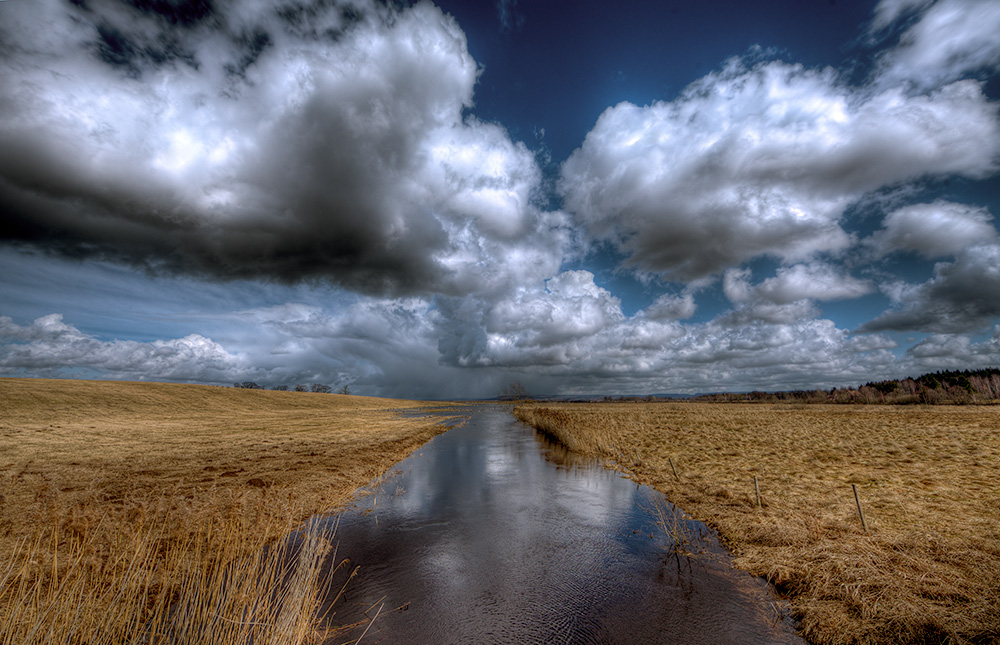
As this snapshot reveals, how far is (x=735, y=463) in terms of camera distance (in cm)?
2228

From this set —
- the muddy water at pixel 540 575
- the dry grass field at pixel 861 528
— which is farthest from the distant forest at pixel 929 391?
the muddy water at pixel 540 575

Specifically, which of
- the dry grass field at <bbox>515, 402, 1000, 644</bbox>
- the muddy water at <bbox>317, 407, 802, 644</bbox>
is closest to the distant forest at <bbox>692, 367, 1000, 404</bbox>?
the dry grass field at <bbox>515, 402, 1000, 644</bbox>

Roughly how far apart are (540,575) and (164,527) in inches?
325

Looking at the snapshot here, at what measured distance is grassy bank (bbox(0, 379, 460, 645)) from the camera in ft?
18.6

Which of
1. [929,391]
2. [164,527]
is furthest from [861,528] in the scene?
[929,391]

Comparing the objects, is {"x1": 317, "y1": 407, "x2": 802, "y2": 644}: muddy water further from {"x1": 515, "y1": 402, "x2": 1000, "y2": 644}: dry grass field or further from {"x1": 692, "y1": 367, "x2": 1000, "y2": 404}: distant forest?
{"x1": 692, "y1": 367, "x2": 1000, "y2": 404}: distant forest

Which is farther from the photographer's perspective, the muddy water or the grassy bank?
the muddy water

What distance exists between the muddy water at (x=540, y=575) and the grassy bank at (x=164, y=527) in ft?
5.66

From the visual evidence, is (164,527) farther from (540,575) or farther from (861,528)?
(861,528)

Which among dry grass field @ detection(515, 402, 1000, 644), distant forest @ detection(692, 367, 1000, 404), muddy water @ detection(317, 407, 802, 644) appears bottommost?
muddy water @ detection(317, 407, 802, 644)

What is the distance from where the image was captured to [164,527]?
8422 mm

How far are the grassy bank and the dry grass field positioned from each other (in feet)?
32.0

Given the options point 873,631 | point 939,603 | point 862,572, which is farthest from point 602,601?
point 939,603

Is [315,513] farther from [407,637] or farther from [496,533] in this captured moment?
[407,637]
